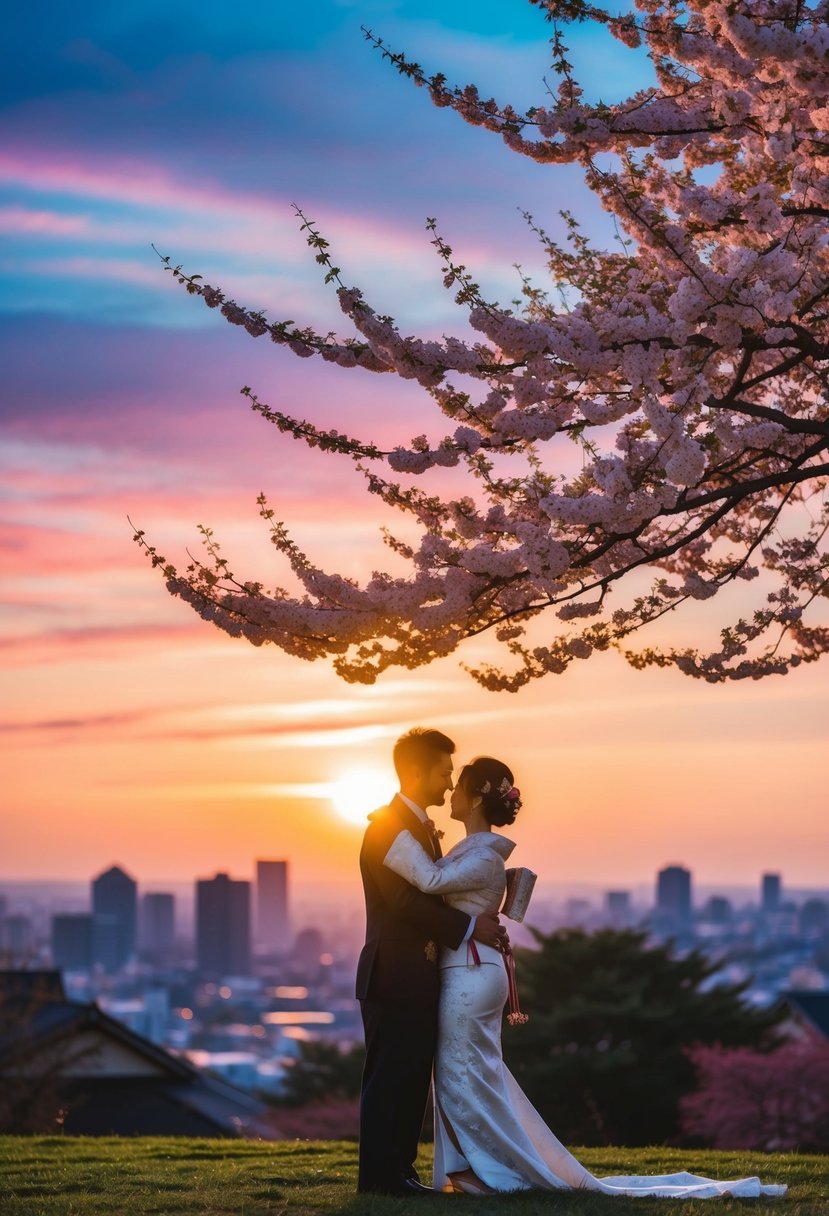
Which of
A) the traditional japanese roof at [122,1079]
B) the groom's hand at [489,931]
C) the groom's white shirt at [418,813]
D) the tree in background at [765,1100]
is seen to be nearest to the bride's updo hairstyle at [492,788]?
the groom's white shirt at [418,813]

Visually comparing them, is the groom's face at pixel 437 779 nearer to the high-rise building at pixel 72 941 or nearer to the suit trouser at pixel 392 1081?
the suit trouser at pixel 392 1081

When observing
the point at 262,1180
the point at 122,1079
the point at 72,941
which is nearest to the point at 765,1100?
the point at 122,1079

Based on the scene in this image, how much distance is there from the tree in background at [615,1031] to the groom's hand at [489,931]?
21.5m

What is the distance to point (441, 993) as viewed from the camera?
8711 millimetres

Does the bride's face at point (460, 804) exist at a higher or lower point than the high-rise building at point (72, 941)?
higher

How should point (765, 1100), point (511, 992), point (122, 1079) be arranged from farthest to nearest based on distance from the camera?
1. point (122, 1079)
2. point (765, 1100)
3. point (511, 992)

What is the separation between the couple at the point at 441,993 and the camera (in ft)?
28.0

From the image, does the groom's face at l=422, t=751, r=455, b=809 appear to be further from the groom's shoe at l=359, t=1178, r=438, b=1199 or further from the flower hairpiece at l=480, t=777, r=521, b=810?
the groom's shoe at l=359, t=1178, r=438, b=1199

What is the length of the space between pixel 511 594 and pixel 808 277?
107 inches

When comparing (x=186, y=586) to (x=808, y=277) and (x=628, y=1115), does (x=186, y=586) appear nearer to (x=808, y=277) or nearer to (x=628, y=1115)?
(x=808, y=277)

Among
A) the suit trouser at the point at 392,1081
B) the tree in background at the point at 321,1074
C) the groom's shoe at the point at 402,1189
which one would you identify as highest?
the suit trouser at the point at 392,1081

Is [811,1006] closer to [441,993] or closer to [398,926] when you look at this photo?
[441,993]

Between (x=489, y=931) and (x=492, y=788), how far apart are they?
750mm

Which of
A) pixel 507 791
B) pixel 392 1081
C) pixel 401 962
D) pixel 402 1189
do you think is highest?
pixel 507 791
